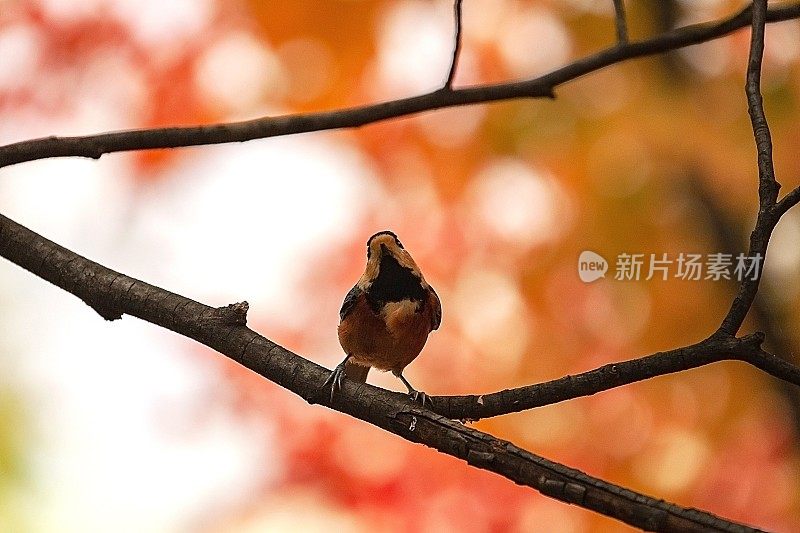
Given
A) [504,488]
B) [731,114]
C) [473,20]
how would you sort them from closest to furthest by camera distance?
[504,488] < [731,114] < [473,20]

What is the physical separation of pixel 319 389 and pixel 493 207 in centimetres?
77

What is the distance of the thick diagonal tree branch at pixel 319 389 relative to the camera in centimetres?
54

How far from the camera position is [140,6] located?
153 cm

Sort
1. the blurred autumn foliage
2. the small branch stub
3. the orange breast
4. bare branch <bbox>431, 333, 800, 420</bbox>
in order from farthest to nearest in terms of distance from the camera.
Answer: the blurred autumn foliage, the orange breast, the small branch stub, bare branch <bbox>431, 333, 800, 420</bbox>

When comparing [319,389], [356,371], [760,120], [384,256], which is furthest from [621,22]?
[319,389]

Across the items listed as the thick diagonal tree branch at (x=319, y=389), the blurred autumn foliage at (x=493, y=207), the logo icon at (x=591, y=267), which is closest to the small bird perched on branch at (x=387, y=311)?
the thick diagonal tree branch at (x=319, y=389)

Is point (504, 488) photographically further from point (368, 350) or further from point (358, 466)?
point (368, 350)

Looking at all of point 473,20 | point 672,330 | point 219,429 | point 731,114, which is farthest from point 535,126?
point 219,429

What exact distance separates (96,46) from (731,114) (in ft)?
3.97

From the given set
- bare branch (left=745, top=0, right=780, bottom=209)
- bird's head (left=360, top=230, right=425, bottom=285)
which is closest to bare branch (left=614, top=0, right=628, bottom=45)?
bare branch (left=745, top=0, right=780, bottom=209)

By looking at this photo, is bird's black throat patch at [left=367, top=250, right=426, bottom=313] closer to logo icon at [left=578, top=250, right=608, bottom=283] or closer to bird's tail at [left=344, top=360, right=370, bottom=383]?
bird's tail at [left=344, top=360, right=370, bottom=383]

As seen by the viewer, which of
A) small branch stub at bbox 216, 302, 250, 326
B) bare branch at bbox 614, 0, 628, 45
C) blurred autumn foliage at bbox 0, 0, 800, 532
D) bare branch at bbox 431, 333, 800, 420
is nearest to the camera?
bare branch at bbox 431, 333, 800, 420

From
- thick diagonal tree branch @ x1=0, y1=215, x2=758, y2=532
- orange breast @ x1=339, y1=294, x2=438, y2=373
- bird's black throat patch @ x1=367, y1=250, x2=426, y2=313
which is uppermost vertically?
bird's black throat patch @ x1=367, y1=250, x2=426, y2=313

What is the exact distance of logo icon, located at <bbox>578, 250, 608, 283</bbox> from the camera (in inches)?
53.9
